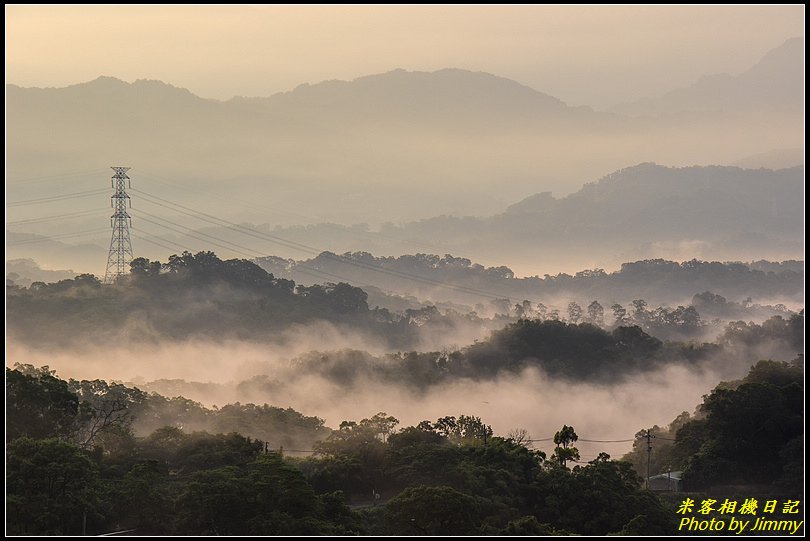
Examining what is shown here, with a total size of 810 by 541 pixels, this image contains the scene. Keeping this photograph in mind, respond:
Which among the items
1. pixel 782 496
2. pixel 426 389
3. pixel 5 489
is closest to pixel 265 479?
pixel 5 489

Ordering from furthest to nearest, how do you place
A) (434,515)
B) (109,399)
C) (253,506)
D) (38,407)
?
(109,399) → (38,407) → (434,515) → (253,506)

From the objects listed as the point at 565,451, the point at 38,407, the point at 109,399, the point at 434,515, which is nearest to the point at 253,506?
the point at 434,515

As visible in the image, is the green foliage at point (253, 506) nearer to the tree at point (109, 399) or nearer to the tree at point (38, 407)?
the tree at point (38, 407)

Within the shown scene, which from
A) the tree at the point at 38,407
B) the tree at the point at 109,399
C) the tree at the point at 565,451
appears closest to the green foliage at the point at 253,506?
the tree at the point at 38,407

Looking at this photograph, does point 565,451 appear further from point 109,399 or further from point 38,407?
point 109,399

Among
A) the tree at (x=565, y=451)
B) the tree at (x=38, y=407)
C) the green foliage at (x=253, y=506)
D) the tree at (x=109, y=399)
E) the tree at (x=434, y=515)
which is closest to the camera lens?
the green foliage at (x=253, y=506)

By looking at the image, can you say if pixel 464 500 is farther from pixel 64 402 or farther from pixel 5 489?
pixel 64 402

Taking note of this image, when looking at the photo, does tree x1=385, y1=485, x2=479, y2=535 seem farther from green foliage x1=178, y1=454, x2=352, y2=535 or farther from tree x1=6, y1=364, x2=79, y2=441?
tree x1=6, y1=364, x2=79, y2=441

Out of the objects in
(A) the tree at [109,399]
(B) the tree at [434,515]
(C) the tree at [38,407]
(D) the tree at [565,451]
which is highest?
(A) the tree at [109,399]

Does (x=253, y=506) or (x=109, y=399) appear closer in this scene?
(x=253, y=506)

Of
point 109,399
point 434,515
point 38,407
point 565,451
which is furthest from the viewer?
point 109,399

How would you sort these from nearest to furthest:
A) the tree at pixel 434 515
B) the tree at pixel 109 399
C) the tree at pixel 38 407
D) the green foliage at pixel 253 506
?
the green foliage at pixel 253 506 → the tree at pixel 434 515 → the tree at pixel 38 407 → the tree at pixel 109 399
